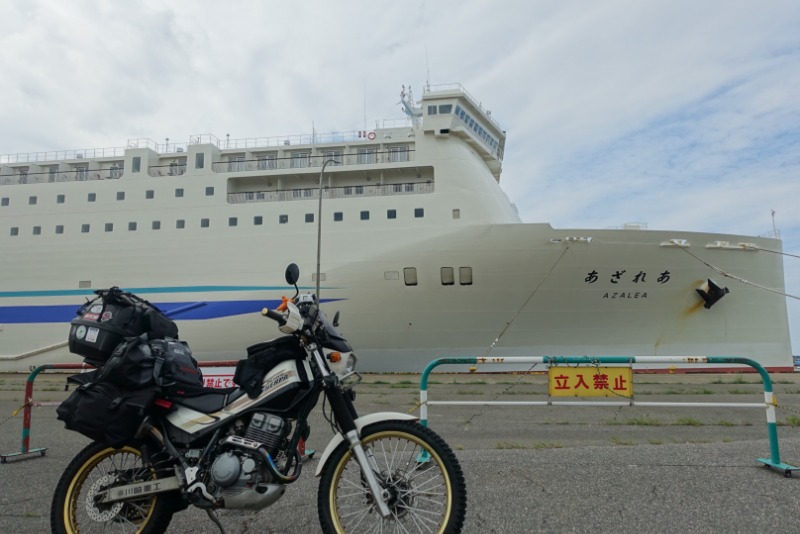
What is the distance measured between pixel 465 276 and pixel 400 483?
42.7ft

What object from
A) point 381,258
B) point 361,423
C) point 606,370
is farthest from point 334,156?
point 361,423

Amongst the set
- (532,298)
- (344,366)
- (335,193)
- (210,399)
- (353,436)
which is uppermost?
(335,193)

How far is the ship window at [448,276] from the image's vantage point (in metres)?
15.2

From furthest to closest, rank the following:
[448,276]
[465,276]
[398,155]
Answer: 1. [398,155]
2. [448,276]
3. [465,276]

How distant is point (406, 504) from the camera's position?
2.36 meters

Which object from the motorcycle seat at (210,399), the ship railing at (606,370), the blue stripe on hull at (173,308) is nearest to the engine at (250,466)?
the motorcycle seat at (210,399)

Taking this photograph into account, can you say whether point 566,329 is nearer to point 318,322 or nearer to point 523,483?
point 523,483

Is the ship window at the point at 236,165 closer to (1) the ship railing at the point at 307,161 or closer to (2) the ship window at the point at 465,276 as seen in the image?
(1) the ship railing at the point at 307,161

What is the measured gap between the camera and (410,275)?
1557 cm

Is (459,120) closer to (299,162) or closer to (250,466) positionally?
(299,162)

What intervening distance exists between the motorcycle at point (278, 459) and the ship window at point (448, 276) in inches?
502

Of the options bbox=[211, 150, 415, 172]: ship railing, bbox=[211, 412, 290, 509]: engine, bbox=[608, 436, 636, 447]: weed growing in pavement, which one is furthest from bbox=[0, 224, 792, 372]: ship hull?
bbox=[211, 412, 290, 509]: engine

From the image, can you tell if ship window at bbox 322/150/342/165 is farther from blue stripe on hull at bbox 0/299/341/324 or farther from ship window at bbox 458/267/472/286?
ship window at bbox 458/267/472/286

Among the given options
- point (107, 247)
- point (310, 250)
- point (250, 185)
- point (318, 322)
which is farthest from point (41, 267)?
point (318, 322)
